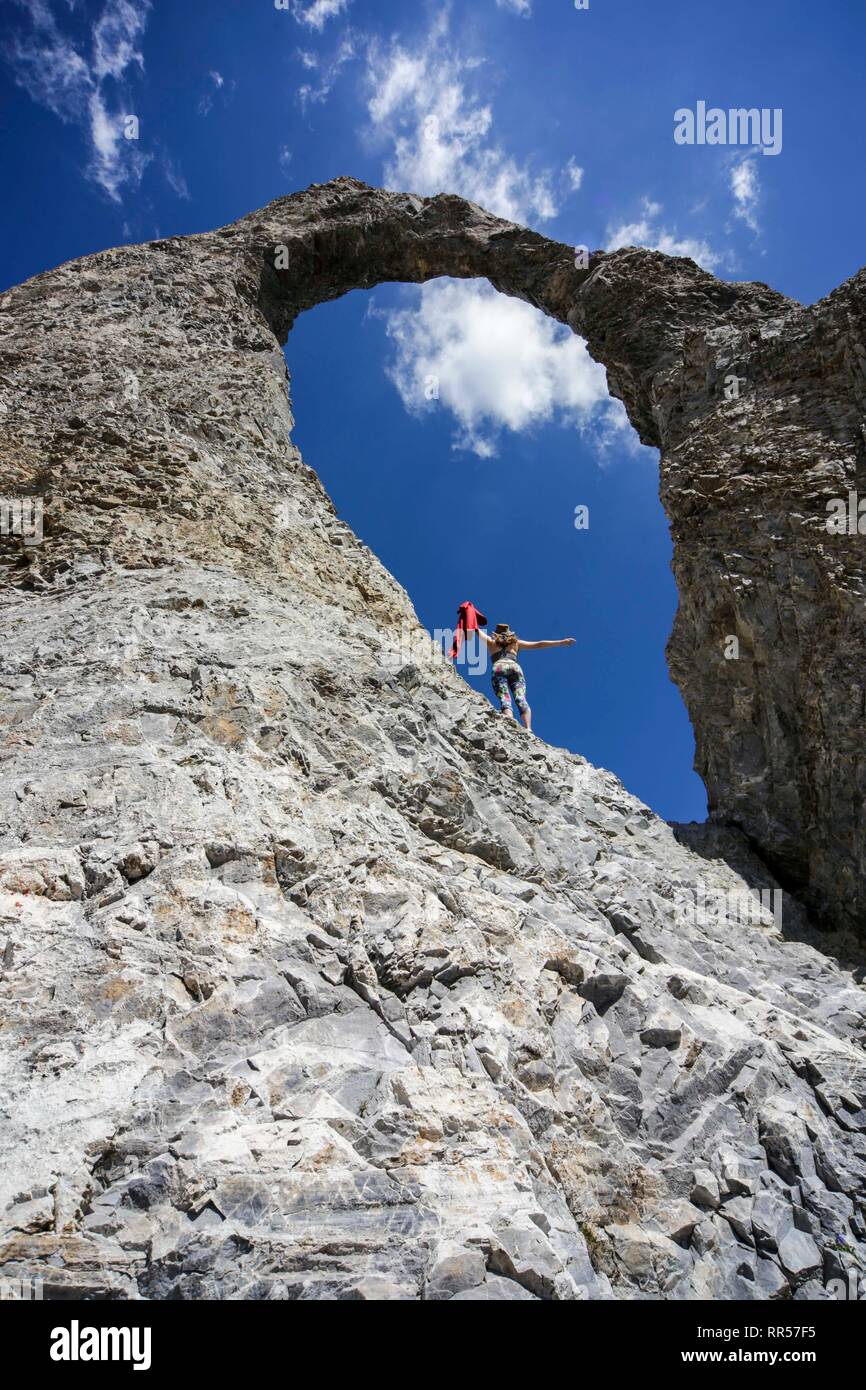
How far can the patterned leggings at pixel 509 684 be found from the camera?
1431 centimetres

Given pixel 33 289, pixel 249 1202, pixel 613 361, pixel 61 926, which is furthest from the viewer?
pixel 613 361

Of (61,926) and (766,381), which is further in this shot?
(766,381)

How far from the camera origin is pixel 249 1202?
159 inches

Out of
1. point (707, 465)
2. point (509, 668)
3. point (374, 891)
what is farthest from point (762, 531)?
point (374, 891)

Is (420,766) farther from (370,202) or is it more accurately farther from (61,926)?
(370,202)

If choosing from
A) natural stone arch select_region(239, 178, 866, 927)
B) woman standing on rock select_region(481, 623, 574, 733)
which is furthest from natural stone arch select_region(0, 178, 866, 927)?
woman standing on rock select_region(481, 623, 574, 733)

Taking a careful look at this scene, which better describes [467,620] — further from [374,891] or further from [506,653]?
[374,891]

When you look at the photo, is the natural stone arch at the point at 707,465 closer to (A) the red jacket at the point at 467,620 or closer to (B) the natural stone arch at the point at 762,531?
(B) the natural stone arch at the point at 762,531

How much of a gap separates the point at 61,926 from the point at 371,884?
2.56m

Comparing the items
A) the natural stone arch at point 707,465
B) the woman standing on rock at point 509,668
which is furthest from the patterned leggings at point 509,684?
the natural stone arch at point 707,465

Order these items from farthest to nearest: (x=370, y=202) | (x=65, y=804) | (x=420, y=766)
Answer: (x=370, y=202) < (x=420, y=766) < (x=65, y=804)

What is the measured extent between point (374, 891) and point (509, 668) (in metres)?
8.43

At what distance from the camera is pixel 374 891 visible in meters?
6.79
